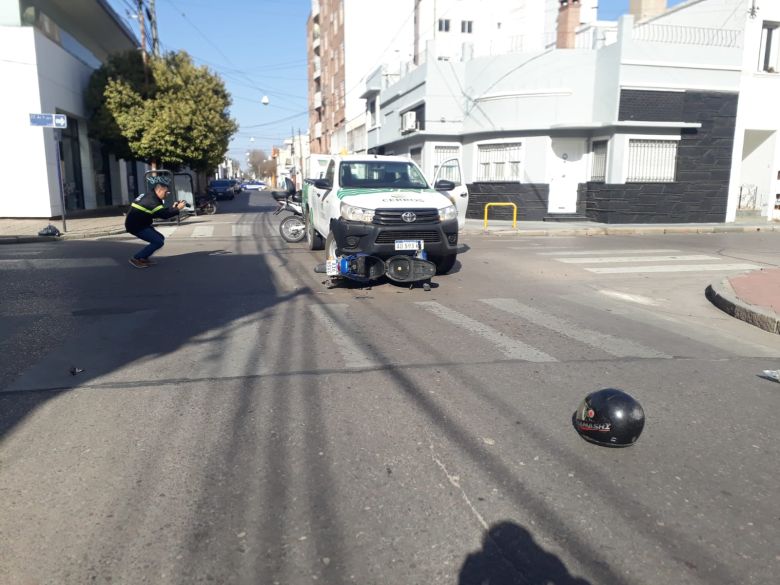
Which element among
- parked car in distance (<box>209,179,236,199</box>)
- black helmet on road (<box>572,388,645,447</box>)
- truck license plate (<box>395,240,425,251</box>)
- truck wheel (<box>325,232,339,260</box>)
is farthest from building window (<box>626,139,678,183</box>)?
parked car in distance (<box>209,179,236,199</box>)

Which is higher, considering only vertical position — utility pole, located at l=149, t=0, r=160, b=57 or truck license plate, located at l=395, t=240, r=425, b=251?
utility pole, located at l=149, t=0, r=160, b=57

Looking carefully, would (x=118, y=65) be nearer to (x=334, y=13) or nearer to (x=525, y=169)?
(x=525, y=169)

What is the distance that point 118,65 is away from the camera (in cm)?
2525

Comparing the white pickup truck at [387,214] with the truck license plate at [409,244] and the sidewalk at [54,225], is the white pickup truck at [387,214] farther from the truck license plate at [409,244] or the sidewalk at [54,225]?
the sidewalk at [54,225]

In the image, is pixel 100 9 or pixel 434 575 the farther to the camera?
pixel 100 9

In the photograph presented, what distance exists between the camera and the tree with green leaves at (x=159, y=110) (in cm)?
2367

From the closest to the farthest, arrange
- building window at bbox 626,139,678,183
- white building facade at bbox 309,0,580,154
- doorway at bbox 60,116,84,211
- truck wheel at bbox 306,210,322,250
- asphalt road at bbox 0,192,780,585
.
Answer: asphalt road at bbox 0,192,780,585
truck wheel at bbox 306,210,322,250
building window at bbox 626,139,678,183
doorway at bbox 60,116,84,211
white building facade at bbox 309,0,580,154

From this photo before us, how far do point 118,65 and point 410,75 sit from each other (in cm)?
1274

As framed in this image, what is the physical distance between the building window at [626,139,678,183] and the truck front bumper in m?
15.7

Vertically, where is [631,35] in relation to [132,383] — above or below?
above

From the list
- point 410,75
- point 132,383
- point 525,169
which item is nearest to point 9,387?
point 132,383

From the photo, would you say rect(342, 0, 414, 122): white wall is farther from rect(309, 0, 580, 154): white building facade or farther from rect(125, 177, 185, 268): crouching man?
rect(125, 177, 185, 268): crouching man

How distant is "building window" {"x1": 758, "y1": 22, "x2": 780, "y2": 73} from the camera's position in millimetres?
23312

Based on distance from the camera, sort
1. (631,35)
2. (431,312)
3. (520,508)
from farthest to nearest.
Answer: (631,35) < (431,312) < (520,508)
